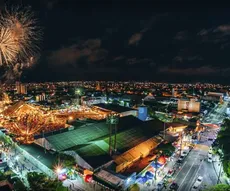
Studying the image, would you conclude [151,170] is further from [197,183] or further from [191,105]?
[191,105]

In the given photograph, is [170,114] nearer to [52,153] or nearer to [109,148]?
[109,148]

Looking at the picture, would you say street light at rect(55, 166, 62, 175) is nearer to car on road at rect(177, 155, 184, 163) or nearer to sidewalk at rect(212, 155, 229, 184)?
car on road at rect(177, 155, 184, 163)

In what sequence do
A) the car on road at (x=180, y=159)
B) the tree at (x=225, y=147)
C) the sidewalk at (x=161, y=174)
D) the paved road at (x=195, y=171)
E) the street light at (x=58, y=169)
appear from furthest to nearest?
the car on road at (x=180, y=159)
the paved road at (x=195, y=171)
the tree at (x=225, y=147)
the sidewalk at (x=161, y=174)
the street light at (x=58, y=169)

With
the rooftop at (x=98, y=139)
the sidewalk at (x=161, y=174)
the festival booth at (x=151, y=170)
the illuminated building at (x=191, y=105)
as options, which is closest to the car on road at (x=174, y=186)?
the sidewalk at (x=161, y=174)

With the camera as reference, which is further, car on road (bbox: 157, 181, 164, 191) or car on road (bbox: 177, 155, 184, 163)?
car on road (bbox: 177, 155, 184, 163)

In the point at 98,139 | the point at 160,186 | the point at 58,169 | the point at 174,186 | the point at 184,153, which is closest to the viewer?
the point at 58,169

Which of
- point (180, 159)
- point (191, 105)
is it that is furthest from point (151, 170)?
point (191, 105)

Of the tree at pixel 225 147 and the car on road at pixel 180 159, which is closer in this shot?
the tree at pixel 225 147

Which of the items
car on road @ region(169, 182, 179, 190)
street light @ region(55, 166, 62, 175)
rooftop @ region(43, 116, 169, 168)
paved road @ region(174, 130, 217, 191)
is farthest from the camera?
rooftop @ region(43, 116, 169, 168)

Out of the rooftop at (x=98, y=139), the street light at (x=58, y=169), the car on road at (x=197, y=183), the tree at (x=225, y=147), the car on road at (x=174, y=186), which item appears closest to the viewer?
the street light at (x=58, y=169)

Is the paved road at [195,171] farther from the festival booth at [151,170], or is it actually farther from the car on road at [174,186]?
the festival booth at [151,170]

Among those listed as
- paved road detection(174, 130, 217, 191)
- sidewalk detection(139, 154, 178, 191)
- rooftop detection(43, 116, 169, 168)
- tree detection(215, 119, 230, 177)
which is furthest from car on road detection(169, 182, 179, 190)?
rooftop detection(43, 116, 169, 168)

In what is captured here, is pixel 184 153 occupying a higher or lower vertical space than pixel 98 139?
lower
